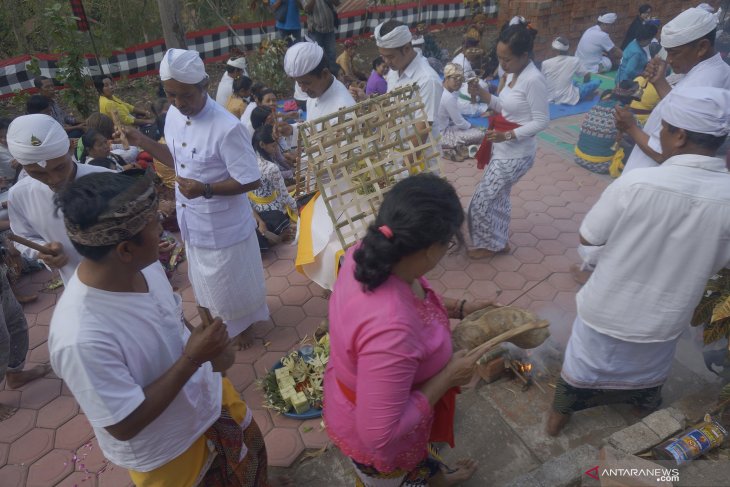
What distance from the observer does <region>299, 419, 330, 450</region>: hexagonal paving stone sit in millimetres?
3014

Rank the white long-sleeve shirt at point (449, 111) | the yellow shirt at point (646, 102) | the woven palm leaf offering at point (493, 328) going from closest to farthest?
the woven palm leaf offering at point (493, 328) → the yellow shirt at point (646, 102) → the white long-sleeve shirt at point (449, 111)

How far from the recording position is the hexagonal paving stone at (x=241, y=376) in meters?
3.53

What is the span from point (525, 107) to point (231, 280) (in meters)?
2.83

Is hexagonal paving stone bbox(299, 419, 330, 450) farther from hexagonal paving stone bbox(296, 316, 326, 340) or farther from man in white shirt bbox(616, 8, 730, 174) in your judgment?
man in white shirt bbox(616, 8, 730, 174)

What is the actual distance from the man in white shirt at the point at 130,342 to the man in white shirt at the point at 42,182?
1.25 m

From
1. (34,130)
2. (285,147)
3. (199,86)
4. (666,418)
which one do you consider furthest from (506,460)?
(285,147)

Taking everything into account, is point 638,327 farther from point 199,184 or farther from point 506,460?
point 199,184

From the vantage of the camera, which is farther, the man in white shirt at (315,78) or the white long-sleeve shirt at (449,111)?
the white long-sleeve shirt at (449,111)

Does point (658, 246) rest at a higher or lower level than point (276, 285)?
higher

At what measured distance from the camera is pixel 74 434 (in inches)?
128

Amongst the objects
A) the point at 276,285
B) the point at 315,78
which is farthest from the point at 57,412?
the point at 315,78

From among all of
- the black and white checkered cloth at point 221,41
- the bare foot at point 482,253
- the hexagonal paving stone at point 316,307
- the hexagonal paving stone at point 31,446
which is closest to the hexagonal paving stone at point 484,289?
the bare foot at point 482,253

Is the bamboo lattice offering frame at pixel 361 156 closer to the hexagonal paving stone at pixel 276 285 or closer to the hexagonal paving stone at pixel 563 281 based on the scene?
the hexagonal paving stone at pixel 276 285

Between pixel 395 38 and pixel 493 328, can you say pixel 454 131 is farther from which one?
pixel 493 328
